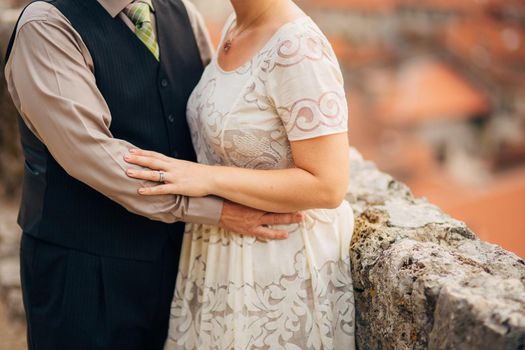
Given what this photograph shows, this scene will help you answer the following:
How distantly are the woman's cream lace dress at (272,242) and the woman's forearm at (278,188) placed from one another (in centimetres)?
6

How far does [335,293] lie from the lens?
177 centimetres

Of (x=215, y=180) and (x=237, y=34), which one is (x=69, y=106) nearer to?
(x=215, y=180)

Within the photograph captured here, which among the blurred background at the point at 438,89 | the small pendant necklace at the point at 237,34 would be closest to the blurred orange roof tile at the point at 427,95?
the blurred background at the point at 438,89

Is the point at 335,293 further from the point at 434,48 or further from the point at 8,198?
the point at 434,48

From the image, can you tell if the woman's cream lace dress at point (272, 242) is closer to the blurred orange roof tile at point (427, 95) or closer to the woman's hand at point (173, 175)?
the woman's hand at point (173, 175)

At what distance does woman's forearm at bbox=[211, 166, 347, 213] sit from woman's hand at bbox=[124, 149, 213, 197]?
1.1 inches

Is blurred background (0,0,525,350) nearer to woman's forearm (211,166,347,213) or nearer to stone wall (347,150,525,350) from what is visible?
stone wall (347,150,525,350)

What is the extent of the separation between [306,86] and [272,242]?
46 cm

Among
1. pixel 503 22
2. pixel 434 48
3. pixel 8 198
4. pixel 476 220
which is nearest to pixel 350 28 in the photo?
pixel 434 48

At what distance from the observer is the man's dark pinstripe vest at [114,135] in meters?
1.72

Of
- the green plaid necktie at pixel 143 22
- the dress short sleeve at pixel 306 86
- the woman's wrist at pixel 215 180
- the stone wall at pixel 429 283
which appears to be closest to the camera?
the stone wall at pixel 429 283

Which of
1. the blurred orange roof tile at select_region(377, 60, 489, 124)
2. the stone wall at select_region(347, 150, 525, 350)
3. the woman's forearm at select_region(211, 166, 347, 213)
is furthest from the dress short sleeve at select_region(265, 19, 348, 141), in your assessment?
the blurred orange roof tile at select_region(377, 60, 489, 124)

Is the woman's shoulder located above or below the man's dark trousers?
above

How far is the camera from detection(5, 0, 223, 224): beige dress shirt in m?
1.60
